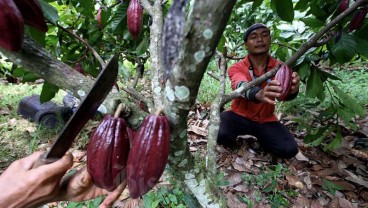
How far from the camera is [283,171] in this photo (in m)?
2.06

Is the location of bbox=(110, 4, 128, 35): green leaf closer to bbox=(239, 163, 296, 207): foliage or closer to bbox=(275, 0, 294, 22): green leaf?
bbox=(275, 0, 294, 22): green leaf

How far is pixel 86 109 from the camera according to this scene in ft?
2.13

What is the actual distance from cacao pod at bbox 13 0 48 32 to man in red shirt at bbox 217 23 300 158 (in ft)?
5.23

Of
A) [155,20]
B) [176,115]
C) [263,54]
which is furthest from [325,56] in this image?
[176,115]

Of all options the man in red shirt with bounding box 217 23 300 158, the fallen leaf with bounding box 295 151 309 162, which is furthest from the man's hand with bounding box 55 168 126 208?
the fallen leaf with bounding box 295 151 309 162

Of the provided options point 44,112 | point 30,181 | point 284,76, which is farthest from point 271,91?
point 44,112

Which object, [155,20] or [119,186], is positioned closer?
[119,186]

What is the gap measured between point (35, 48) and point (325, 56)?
1443 mm

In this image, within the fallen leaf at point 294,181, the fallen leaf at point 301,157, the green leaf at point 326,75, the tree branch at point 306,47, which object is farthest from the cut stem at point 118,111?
the fallen leaf at point 301,157

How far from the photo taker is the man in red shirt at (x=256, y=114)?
226 centimetres

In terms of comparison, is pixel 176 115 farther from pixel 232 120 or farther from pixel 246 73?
pixel 232 120

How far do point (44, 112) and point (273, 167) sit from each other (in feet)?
6.44

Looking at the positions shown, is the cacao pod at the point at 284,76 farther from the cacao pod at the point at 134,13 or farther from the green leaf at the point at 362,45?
the cacao pod at the point at 134,13

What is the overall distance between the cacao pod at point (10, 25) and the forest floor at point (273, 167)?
1.16 metres
